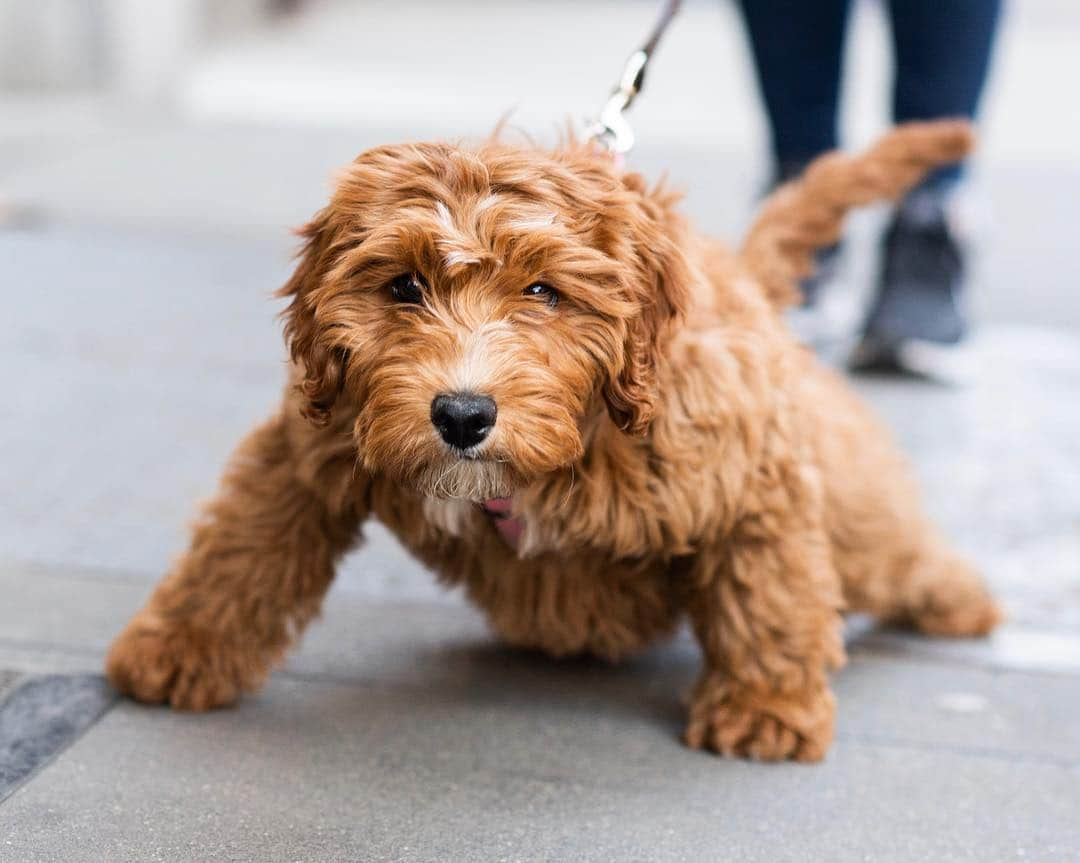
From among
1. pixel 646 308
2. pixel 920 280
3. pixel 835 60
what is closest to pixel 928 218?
pixel 920 280

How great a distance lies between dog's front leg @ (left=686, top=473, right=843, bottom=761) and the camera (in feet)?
8.91

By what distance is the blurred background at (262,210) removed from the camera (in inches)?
160

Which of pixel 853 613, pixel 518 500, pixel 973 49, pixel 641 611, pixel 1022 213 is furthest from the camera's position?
pixel 1022 213

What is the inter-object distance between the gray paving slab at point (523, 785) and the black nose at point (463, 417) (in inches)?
25.7

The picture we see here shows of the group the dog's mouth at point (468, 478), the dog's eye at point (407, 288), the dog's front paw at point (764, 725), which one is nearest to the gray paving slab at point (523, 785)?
the dog's front paw at point (764, 725)

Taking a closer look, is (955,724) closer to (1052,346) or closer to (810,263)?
(810,263)

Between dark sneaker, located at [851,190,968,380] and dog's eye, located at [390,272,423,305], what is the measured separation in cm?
284

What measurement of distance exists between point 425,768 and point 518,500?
1.66ft

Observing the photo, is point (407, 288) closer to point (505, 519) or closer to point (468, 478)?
point (468, 478)

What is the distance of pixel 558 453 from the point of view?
2309mm

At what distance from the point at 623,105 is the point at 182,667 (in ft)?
4.46

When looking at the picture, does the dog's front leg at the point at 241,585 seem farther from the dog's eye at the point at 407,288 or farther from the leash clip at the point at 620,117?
the leash clip at the point at 620,117

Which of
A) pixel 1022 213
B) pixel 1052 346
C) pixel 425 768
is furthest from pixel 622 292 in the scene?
pixel 1022 213

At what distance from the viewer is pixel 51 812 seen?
2.40m
